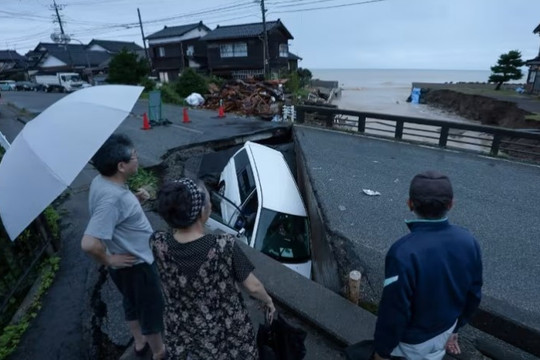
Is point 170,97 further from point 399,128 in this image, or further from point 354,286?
point 354,286

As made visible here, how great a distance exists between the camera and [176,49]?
34969 mm

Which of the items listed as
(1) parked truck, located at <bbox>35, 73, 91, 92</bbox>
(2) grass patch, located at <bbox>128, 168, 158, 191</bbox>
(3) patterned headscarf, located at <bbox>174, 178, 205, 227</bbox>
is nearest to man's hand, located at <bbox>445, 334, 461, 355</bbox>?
(3) patterned headscarf, located at <bbox>174, 178, 205, 227</bbox>

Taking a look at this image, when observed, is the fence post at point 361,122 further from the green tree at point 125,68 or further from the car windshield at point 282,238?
the green tree at point 125,68

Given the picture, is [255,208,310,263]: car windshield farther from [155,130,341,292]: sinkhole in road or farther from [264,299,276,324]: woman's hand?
[264,299,276,324]: woman's hand

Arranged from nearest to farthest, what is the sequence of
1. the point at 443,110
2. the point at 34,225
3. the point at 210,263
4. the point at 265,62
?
the point at 210,263, the point at 34,225, the point at 265,62, the point at 443,110

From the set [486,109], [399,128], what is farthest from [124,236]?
[486,109]

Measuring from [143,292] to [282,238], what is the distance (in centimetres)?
298

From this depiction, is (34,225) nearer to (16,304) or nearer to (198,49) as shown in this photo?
(16,304)

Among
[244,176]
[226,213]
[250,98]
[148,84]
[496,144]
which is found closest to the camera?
[226,213]

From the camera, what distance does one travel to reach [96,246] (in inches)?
70.2

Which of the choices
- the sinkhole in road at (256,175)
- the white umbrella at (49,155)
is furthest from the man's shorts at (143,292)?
the sinkhole in road at (256,175)

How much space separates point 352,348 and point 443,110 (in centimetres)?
4231

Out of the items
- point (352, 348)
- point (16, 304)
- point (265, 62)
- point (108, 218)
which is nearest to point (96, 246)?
point (108, 218)

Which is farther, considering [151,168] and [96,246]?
[151,168]
